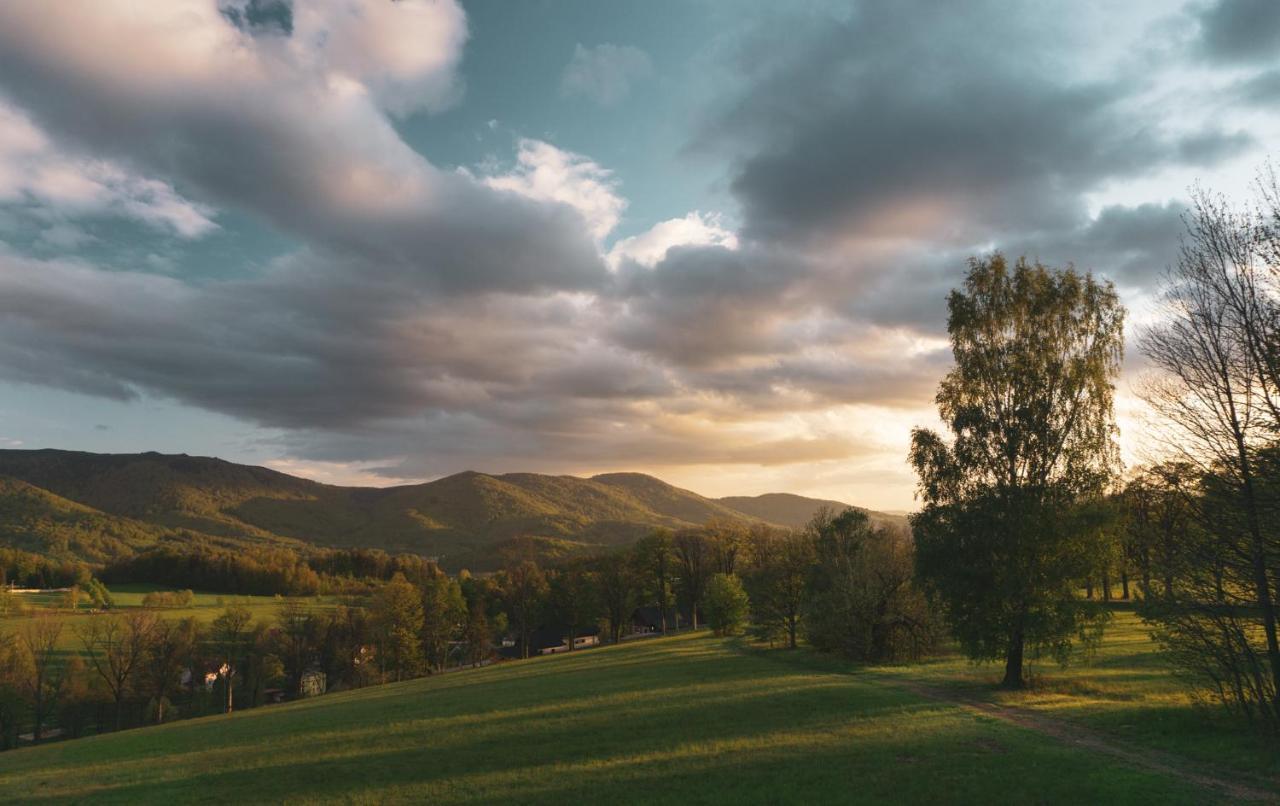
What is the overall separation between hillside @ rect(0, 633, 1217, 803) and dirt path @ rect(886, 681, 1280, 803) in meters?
0.37

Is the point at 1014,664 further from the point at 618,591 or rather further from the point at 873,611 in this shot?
the point at 618,591

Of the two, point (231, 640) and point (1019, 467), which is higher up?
point (1019, 467)

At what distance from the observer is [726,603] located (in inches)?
2815

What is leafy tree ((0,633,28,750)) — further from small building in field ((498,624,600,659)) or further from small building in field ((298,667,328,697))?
small building in field ((498,624,600,659))

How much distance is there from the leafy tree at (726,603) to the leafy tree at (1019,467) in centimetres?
4301

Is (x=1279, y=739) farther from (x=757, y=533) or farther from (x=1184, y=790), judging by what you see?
(x=757, y=533)

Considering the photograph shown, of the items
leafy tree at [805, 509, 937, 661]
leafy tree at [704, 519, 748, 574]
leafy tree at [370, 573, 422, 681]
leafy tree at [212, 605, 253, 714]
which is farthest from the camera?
leafy tree at [704, 519, 748, 574]

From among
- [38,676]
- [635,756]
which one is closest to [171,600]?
[38,676]

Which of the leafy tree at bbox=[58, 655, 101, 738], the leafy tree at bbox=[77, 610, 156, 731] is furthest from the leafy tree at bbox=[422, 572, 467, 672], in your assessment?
the leafy tree at bbox=[58, 655, 101, 738]

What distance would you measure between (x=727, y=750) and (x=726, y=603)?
5243cm

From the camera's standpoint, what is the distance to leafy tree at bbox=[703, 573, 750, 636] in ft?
234

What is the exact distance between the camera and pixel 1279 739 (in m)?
17.6

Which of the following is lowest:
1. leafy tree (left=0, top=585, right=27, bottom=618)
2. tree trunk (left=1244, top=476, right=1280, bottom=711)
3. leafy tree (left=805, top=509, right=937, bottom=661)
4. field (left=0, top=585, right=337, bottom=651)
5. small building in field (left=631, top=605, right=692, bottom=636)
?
small building in field (left=631, top=605, right=692, bottom=636)

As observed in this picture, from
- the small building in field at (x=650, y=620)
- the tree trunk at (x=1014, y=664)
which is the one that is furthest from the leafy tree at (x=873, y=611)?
the small building in field at (x=650, y=620)
